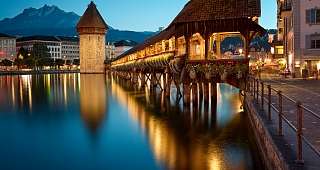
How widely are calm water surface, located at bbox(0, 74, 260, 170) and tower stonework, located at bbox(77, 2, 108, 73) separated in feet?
233

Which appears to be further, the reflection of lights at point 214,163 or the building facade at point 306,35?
the building facade at point 306,35

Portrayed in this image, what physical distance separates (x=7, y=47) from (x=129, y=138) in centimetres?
16722

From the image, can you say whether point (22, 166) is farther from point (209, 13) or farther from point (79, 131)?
point (209, 13)

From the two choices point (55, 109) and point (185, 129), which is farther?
point (55, 109)

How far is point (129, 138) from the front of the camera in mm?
15609

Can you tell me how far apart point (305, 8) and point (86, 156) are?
105ft

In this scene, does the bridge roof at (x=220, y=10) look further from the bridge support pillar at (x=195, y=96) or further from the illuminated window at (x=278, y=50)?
the illuminated window at (x=278, y=50)

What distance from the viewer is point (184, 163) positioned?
11.2 m

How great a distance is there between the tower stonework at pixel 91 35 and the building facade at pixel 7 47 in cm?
8067

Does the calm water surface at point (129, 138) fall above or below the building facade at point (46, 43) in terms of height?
below

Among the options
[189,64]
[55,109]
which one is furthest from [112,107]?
[189,64]

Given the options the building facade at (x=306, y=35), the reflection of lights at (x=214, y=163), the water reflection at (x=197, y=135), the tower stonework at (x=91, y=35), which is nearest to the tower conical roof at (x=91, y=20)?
the tower stonework at (x=91, y=35)

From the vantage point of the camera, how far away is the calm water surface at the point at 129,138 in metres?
11.6

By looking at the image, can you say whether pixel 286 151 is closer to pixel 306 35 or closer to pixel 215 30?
pixel 215 30
